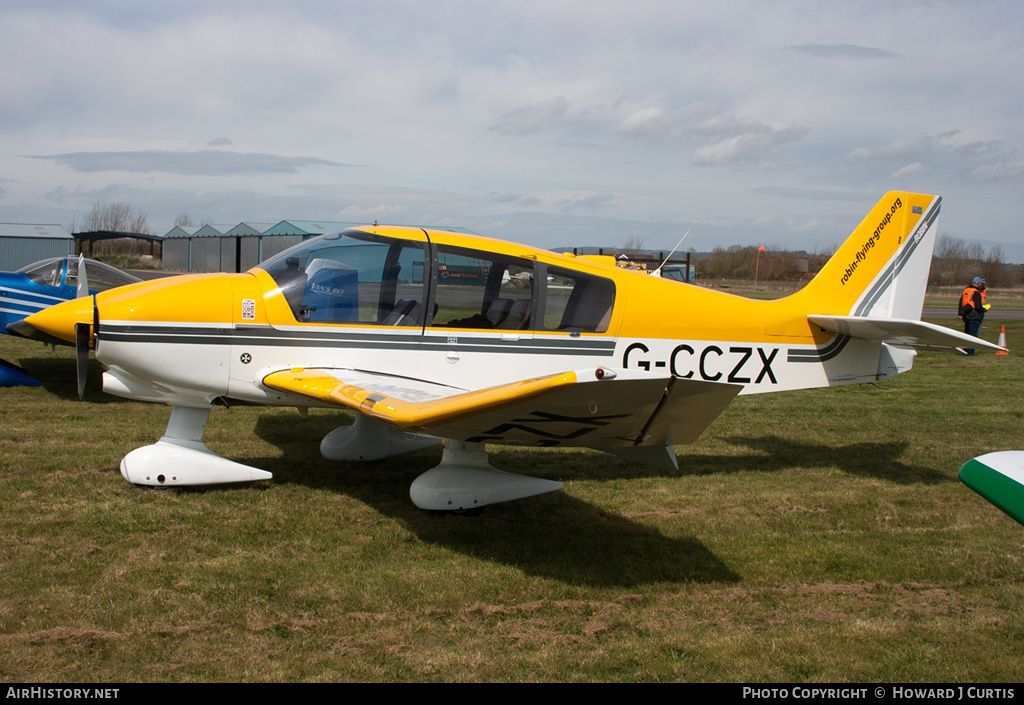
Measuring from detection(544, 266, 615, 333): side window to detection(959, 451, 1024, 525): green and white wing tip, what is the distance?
3149 millimetres

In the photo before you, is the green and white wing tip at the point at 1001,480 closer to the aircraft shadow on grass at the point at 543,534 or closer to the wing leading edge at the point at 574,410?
the wing leading edge at the point at 574,410

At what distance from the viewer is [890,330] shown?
609 centimetres

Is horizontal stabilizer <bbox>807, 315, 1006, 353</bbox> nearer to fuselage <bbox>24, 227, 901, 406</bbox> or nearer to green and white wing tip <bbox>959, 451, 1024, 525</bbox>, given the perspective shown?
fuselage <bbox>24, 227, 901, 406</bbox>

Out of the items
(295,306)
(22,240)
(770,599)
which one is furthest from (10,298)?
(22,240)

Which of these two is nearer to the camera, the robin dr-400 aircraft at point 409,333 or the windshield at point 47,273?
the robin dr-400 aircraft at point 409,333

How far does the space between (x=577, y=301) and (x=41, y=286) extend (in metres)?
8.54

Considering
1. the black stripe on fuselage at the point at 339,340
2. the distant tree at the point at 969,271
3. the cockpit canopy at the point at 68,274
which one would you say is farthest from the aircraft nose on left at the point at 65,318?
the distant tree at the point at 969,271

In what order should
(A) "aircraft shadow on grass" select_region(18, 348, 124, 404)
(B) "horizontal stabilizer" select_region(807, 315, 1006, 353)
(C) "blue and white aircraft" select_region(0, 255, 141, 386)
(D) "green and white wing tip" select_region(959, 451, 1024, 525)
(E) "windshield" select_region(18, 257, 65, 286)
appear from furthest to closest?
(E) "windshield" select_region(18, 257, 65, 286) → (C) "blue and white aircraft" select_region(0, 255, 141, 386) → (A) "aircraft shadow on grass" select_region(18, 348, 124, 404) → (B) "horizontal stabilizer" select_region(807, 315, 1006, 353) → (D) "green and white wing tip" select_region(959, 451, 1024, 525)

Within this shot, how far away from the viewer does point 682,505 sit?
562 centimetres

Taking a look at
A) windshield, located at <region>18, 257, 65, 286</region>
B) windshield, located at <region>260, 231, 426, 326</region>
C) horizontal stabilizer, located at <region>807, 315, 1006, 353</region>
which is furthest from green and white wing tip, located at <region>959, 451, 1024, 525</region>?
windshield, located at <region>18, 257, 65, 286</region>

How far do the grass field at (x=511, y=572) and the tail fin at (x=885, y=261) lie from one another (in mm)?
1610

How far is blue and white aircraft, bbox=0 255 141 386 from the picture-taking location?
980 cm

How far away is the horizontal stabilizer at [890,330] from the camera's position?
582 cm

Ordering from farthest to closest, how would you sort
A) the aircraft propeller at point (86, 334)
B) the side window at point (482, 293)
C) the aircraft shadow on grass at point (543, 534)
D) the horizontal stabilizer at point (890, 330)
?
the horizontal stabilizer at point (890, 330) → the side window at point (482, 293) → the aircraft propeller at point (86, 334) → the aircraft shadow on grass at point (543, 534)
